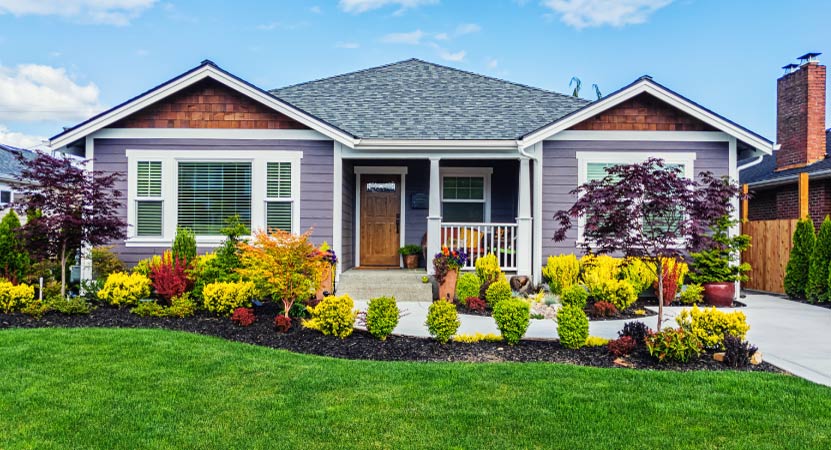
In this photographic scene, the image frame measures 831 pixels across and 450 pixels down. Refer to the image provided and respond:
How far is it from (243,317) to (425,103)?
24.4 feet

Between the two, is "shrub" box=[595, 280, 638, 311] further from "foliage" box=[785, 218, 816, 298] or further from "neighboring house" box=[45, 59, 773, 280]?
"foliage" box=[785, 218, 816, 298]

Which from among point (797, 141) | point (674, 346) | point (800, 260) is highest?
point (797, 141)

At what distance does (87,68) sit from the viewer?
57.3 feet

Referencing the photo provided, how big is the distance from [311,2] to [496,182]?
6.48 m

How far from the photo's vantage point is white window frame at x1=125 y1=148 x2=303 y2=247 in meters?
10.0

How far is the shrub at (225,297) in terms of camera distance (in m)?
7.52

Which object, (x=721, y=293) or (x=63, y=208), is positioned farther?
(x=721, y=293)

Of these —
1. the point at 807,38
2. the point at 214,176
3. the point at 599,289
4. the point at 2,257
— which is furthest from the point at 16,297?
the point at 807,38

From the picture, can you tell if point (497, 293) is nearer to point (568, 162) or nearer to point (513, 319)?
point (513, 319)

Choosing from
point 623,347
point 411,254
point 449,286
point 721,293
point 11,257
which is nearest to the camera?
point 623,347

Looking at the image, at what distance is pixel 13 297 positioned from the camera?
7566 mm

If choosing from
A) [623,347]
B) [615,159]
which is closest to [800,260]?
[615,159]

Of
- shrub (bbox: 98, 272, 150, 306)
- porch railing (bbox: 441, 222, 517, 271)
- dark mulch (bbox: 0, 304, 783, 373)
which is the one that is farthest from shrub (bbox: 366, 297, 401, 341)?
porch railing (bbox: 441, 222, 517, 271)

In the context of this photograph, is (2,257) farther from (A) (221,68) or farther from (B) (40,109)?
(B) (40,109)
